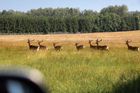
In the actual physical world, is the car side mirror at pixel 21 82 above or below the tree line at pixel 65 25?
above

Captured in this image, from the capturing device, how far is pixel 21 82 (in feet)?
5.35

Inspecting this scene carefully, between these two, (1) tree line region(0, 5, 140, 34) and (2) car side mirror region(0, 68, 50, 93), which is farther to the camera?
(1) tree line region(0, 5, 140, 34)

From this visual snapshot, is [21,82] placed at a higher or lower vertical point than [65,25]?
higher

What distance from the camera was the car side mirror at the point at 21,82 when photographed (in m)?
1.56

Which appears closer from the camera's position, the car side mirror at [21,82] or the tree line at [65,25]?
the car side mirror at [21,82]

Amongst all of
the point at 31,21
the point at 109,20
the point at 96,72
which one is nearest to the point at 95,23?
the point at 109,20

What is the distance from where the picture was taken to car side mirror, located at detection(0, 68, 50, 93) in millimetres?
1558

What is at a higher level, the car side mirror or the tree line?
the car side mirror

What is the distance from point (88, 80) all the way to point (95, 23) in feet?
438

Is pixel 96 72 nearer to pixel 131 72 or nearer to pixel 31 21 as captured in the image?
pixel 131 72

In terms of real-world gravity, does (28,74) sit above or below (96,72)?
above

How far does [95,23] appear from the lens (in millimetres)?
144000

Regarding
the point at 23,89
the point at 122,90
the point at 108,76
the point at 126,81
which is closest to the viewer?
the point at 23,89

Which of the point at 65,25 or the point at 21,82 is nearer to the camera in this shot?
the point at 21,82
